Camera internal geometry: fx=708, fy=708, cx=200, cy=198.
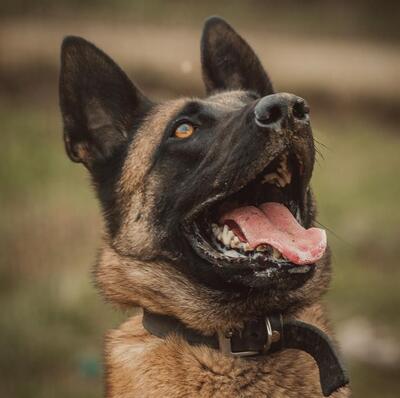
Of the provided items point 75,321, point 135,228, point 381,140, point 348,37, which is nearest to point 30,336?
point 75,321

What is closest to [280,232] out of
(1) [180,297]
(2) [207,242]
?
(2) [207,242]

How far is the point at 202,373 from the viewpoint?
110 inches

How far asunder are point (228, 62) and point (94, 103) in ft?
2.53

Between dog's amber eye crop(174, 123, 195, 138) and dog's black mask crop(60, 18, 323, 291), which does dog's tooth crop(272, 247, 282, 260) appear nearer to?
dog's black mask crop(60, 18, 323, 291)

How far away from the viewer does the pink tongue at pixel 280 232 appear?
271 centimetres

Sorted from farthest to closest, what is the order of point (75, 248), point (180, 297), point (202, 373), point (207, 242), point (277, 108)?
point (75, 248) < point (180, 297) < point (207, 242) < point (202, 373) < point (277, 108)

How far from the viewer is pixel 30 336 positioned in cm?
549

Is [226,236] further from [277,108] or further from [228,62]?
[228,62]

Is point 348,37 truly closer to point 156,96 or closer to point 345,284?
point 156,96

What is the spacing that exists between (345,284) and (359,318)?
2.40ft

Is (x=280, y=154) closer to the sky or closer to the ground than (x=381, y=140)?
closer to the ground

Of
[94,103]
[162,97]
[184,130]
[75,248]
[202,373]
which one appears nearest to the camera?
[202,373]

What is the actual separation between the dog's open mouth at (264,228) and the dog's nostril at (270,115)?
6.4 inches

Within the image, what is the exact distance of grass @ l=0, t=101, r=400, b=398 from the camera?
5172mm
